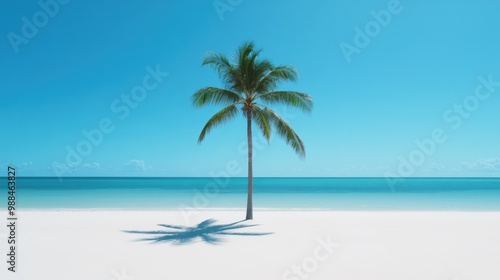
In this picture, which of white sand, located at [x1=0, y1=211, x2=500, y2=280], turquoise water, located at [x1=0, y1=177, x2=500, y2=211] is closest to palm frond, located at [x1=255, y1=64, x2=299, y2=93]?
white sand, located at [x1=0, y1=211, x2=500, y2=280]

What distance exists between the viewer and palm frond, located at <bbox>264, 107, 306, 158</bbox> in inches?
472

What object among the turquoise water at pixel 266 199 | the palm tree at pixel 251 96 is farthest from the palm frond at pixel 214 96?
the turquoise water at pixel 266 199

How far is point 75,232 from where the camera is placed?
10.1 metres

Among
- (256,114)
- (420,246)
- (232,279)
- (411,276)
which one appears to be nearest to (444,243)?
(420,246)

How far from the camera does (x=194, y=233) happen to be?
9844mm

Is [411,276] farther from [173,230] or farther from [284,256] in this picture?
[173,230]

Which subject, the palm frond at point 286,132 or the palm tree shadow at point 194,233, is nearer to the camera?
the palm tree shadow at point 194,233

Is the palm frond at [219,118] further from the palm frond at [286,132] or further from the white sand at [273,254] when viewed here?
the white sand at [273,254]

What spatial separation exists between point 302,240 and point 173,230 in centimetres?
425

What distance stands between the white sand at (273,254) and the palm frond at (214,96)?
4.76 meters

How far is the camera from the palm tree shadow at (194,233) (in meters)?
8.82

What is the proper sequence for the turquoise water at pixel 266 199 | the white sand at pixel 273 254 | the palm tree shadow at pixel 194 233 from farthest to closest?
the turquoise water at pixel 266 199 < the palm tree shadow at pixel 194 233 < the white sand at pixel 273 254

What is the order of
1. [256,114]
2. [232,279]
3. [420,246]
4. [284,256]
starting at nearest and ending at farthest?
[232,279], [284,256], [420,246], [256,114]

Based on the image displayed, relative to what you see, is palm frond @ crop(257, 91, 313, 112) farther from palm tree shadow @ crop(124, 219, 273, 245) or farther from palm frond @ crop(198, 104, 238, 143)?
palm tree shadow @ crop(124, 219, 273, 245)
